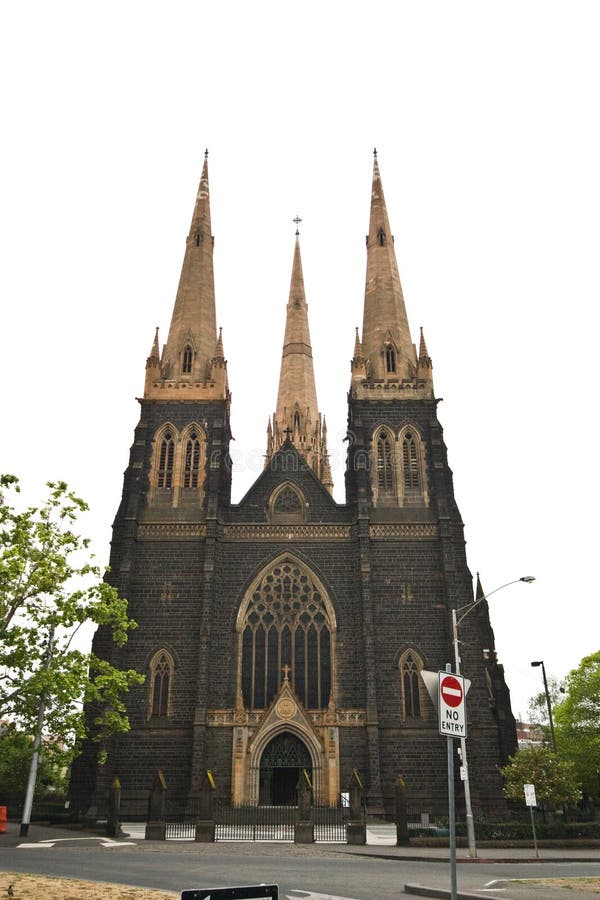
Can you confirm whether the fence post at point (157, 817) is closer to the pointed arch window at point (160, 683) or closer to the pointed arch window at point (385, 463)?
the pointed arch window at point (160, 683)

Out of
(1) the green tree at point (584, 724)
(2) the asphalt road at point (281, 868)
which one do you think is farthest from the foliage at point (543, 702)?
(2) the asphalt road at point (281, 868)

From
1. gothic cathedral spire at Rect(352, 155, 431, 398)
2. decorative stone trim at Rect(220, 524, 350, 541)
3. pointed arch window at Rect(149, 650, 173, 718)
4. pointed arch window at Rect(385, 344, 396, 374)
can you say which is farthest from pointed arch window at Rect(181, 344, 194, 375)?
pointed arch window at Rect(149, 650, 173, 718)

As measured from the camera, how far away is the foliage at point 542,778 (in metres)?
27.6

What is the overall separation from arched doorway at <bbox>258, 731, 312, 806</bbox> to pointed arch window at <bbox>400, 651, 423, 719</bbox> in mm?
4824

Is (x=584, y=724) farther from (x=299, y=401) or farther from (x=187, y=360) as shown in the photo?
(x=187, y=360)

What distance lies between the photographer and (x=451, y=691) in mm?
8945

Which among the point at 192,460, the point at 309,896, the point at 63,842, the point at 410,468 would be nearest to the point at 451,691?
the point at 309,896

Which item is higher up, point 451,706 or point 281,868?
point 451,706

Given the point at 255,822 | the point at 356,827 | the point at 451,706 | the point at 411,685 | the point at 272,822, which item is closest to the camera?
the point at 451,706

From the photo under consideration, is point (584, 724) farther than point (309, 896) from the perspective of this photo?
Yes

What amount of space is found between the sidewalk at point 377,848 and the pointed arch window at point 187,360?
945 inches

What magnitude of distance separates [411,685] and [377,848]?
12855mm

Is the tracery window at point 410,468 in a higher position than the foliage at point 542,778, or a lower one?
higher

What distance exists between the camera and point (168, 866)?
604 inches
